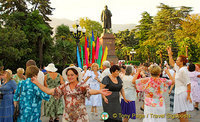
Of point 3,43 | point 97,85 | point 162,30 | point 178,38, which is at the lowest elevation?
point 97,85

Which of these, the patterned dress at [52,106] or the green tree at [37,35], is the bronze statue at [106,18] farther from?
the patterned dress at [52,106]

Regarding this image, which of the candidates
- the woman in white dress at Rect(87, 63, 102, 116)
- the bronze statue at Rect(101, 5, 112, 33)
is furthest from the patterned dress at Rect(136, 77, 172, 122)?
the bronze statue at Rect(101, 5, 112, 33)

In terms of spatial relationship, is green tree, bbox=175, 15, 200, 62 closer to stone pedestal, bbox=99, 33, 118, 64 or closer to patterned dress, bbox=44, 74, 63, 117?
stone pedestal, bbox=99, 33, 118, 64


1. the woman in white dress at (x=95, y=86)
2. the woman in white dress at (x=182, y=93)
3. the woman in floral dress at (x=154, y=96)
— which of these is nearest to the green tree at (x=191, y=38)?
the woman in white dress at (x=95, y=86)

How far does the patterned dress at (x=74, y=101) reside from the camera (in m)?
3.35

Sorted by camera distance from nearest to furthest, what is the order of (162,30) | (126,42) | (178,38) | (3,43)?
(3,43) → (178,38) → (162,30) → (126,42)

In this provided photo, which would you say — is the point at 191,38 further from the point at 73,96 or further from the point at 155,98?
the point at 73,96

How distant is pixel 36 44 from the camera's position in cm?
3000

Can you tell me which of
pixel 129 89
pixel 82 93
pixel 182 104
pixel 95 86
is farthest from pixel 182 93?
pixel 95 86

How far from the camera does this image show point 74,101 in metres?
3.36

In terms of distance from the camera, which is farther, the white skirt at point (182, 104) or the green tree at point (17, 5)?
the green tree at point (17, 5)

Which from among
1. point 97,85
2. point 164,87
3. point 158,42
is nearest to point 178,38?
point 158,42

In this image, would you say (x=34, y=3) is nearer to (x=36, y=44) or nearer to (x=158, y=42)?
(x=36, y=44)

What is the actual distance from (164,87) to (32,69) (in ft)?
9.14
